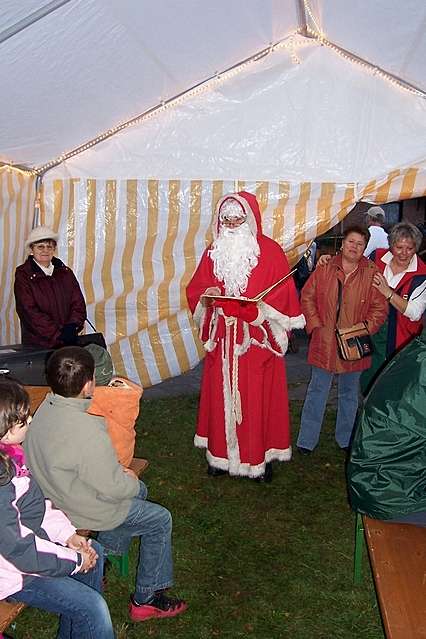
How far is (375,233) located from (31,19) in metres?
5.40

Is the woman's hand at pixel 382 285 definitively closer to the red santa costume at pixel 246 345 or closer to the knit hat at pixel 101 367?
the red santa costume at pixel 246 345

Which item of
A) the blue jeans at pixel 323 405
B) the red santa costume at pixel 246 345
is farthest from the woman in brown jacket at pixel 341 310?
the red santa costume at pixel 246 345

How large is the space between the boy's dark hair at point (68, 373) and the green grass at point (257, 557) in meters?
1.40

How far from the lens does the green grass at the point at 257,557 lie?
3.23 metres

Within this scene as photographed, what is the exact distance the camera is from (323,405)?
507 cm

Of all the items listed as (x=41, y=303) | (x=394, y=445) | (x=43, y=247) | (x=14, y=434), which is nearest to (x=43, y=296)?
(x=41, y=303)

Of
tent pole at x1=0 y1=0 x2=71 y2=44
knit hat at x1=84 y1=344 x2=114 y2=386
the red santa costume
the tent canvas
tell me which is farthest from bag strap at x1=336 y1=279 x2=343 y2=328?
tent pole at x1=0 y1=0 x2=71 y2=44

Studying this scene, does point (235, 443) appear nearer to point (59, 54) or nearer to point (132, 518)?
point (132, 518)

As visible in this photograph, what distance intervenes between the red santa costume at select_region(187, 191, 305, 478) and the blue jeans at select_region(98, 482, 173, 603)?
1.49 m

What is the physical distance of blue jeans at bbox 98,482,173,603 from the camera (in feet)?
9.70

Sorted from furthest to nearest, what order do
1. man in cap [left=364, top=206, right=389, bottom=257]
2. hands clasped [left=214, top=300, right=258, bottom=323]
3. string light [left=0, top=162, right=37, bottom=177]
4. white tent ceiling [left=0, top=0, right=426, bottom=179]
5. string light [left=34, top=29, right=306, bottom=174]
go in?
man in cap [left=364, top=206, right=389, bottom=257], string light [left=0, top=162, right=37, bottom=177], string light [left=34, top=29, right=306, bottom=174], hands clasped [left=214, top=300, right=258, bottom=323], white tent ceiling [left=0, top=0, right=426, bottom=179]

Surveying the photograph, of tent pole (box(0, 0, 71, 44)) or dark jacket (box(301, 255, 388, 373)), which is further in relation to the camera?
dark jacket (box(301, 255, 388, 373))

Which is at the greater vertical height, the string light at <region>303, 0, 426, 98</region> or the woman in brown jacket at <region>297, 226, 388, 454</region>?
the string light at <region>303, 0, 426, 98</region>

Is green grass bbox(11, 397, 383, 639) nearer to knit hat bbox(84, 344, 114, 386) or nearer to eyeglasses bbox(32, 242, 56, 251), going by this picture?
knit hat bbox(84, 344, 114, 386)
